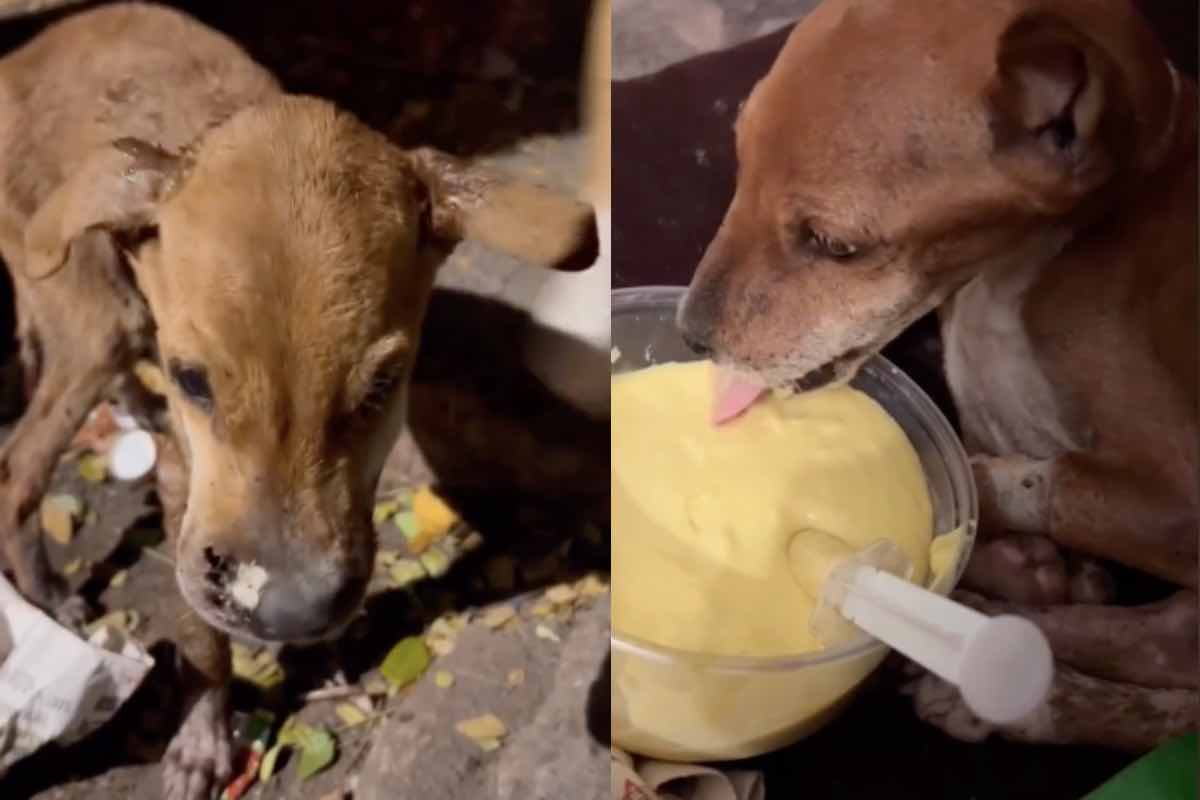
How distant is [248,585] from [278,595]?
15 millimetres

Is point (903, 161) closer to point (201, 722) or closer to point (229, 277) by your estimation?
point (229, 277)

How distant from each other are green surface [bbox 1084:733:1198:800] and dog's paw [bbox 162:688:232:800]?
45 centimetres

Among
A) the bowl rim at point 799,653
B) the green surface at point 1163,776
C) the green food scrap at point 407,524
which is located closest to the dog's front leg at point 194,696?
the green food scrap at point 407,524

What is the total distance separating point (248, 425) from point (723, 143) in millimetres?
253

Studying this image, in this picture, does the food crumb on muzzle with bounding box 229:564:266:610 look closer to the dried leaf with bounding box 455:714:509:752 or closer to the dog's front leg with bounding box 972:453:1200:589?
the dried leaf with bounding box 455:714:509:752

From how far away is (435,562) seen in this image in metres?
0.67

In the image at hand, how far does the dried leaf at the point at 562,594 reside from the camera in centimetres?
64

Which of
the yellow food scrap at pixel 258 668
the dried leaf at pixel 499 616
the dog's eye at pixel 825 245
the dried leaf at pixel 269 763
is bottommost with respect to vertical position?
the dried leaf at pixel 269 763

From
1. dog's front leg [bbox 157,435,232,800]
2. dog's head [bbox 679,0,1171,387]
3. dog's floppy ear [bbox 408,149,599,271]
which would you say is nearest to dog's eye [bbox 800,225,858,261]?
dog's head [bbox 679,0,1171,387]

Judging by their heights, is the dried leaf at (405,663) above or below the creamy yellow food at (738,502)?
below

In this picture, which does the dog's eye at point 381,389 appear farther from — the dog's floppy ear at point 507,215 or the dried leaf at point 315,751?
the dried leaf at point 315,751

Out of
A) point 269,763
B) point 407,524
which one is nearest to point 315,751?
point 269,763

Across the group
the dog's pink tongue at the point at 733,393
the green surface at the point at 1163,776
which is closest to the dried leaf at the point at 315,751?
the dog's pink tongue at the point at 733,393

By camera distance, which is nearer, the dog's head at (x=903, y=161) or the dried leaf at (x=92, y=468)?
the dog's head at (x=903, y=161)
